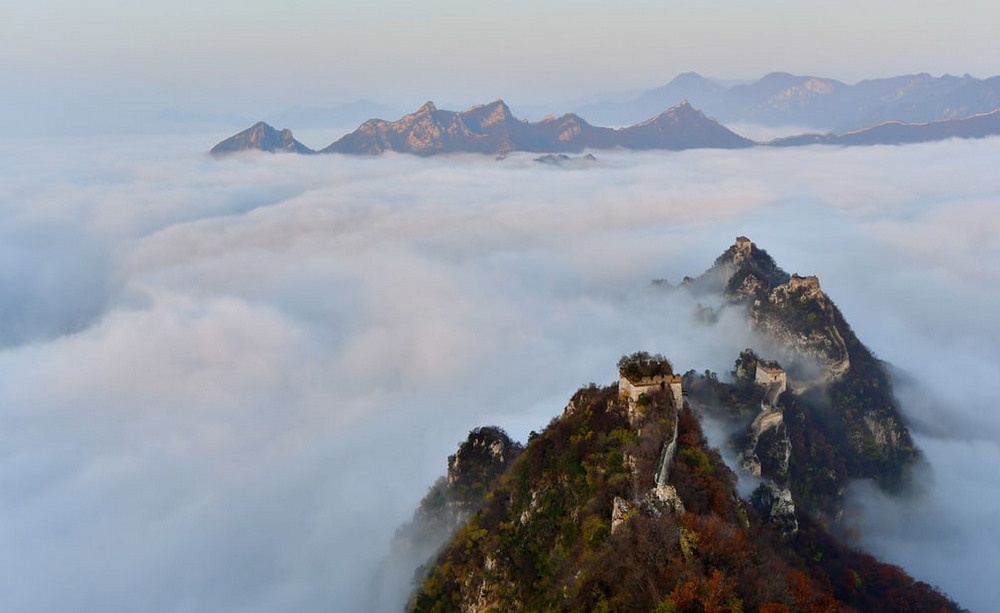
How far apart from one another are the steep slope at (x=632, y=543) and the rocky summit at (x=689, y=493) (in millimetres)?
80

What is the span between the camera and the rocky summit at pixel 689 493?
23969 mm

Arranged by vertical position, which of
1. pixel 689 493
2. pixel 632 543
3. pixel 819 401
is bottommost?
pixel 819 401

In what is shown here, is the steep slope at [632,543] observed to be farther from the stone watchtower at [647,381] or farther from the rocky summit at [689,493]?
the stone watchtower at [647,381]

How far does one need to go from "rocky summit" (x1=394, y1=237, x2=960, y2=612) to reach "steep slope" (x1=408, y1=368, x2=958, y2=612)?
3.2 inches

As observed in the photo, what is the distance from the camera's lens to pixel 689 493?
2916 cm

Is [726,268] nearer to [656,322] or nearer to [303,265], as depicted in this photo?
[656,322]

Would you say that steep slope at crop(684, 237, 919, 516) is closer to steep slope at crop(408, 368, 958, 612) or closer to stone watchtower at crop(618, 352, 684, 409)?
steep slope at crop(408, 368, 958, 612)

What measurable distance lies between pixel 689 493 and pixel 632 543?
230 inches

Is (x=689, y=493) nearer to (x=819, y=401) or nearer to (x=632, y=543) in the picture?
(x=632, y=543)

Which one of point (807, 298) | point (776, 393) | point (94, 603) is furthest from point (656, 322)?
point (94, 603)

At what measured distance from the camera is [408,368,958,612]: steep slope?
23.1 metres

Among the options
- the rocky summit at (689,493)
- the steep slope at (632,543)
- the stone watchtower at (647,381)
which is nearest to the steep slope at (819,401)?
the rocky summit at (689,493)

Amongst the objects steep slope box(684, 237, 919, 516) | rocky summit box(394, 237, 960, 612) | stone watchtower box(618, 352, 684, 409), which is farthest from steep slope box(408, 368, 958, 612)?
steep slope box(684, 237, 919, 516)

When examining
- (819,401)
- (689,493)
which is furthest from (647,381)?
(819,401)
